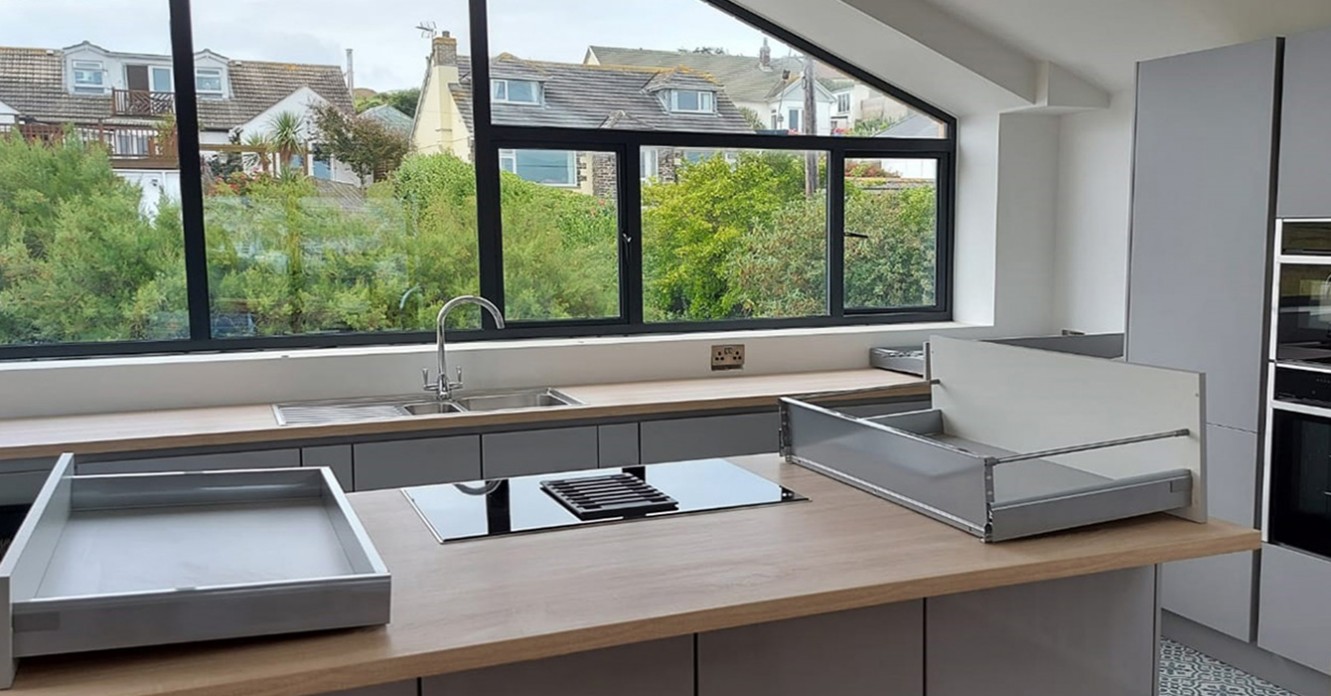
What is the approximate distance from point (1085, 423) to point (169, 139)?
319 cm

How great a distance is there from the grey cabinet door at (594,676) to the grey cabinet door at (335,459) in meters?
1.70

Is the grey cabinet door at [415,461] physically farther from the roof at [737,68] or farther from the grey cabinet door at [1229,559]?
the grey cabinet door at [1229,559]

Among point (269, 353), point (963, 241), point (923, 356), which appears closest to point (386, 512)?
point (269, 353)

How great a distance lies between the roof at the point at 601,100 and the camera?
4.11 meters

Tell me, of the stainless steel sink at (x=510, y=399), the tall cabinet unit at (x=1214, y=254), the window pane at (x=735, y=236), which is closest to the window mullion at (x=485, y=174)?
the stainless steel sink at (x=510, y=399)

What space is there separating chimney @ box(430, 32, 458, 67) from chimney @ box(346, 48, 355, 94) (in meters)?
0.30

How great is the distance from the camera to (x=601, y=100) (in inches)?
167

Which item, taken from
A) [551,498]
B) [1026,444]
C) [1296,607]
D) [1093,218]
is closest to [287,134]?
[551,498]

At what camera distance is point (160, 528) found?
176 centimetres

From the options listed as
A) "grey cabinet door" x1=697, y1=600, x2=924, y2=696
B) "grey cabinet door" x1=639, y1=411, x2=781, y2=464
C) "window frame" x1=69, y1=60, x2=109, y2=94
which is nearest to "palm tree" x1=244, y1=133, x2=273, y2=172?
"window frame" x1=69, y1=60, x2=109, y2=94

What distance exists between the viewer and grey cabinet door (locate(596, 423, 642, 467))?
3.47 meters

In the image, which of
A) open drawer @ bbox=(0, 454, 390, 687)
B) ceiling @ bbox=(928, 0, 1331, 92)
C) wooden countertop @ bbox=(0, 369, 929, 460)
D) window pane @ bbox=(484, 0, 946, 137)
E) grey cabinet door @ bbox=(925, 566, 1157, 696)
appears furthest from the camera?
window pane @ bbox=(484, 0, 946, 137)

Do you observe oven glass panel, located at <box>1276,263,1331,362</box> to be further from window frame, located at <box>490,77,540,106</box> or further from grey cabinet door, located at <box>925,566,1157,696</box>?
window frame, located at <box>490,77,540,106</box>

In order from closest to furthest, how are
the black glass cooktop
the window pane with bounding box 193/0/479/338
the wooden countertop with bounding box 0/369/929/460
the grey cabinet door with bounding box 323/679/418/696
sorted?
1. the grey cabinet door with bounding box 323/679/418/696
2. the black glass cooktop
3. the wooden countertop with bounding box 0/369/929/460
4. the window pane with bounding box 193/0/479/338
